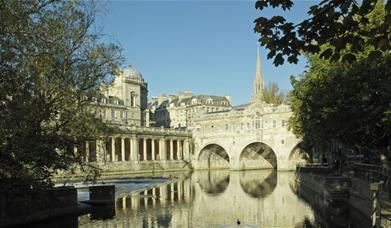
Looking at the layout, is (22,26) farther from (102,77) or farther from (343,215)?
(343,215)

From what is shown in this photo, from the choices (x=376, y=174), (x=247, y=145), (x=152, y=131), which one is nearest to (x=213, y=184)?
(x=247, y=145)

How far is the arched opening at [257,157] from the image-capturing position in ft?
296

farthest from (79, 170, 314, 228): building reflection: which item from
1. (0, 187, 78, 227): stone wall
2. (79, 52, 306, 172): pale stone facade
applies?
(79, 52, 306, 172): pale stone facade

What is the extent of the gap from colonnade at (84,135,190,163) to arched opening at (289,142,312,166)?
22.8 metres

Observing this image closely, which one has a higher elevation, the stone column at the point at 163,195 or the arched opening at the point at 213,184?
the stone column at the point at 163,195

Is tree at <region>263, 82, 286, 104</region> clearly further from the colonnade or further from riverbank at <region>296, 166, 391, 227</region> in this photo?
riverbank at <region>296, 166, 391, 227</region>

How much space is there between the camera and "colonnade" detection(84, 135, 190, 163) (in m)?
83.4

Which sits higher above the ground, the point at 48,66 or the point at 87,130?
the point at 48,66

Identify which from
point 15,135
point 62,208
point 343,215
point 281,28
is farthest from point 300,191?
point 281,28

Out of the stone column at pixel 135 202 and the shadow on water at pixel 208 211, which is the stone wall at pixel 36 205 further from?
the stone column at pixel 135 202

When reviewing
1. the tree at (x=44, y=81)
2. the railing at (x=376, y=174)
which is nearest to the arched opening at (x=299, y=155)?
the railing at (x=376, y=174)

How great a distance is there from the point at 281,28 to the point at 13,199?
67.2 feet

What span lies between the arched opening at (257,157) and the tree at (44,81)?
219 ft

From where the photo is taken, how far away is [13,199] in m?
24.2
